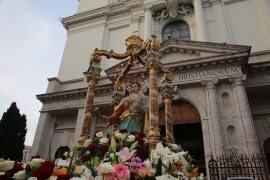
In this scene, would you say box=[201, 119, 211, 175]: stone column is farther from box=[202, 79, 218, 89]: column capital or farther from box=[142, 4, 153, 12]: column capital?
box=[142, 4, 153, 12]: column capital

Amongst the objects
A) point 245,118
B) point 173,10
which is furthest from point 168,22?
point 245,118

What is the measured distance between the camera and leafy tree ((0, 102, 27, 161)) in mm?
13391

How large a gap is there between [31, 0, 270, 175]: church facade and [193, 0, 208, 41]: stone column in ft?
0.26

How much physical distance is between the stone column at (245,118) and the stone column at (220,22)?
5.53 meters

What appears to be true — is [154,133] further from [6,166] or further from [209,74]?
[209,74]

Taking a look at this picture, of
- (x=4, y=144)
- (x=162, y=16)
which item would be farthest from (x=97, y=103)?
(x=162, y=16)

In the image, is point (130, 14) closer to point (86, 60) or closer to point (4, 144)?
point (86, 60)

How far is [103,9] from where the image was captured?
66.5 feet

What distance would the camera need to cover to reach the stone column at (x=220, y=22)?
14756mm

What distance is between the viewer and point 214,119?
9.92 metres

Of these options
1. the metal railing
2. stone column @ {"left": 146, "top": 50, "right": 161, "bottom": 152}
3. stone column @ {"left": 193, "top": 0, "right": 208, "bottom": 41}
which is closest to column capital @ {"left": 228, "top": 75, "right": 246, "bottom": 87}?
the metal railing

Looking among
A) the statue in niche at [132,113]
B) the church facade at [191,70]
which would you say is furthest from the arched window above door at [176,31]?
the statue in niche at [132,113]

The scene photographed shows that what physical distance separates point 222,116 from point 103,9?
15.8m

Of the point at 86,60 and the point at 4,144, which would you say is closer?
the point at 4,144
